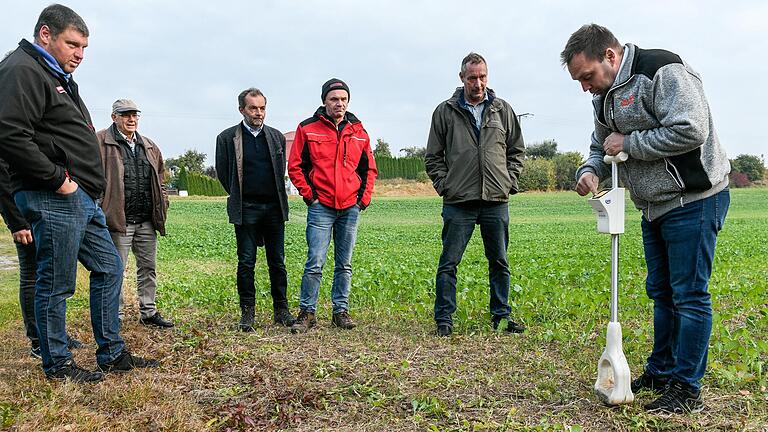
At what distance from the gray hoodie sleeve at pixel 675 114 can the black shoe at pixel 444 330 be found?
2.48 m

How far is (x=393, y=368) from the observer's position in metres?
4.31

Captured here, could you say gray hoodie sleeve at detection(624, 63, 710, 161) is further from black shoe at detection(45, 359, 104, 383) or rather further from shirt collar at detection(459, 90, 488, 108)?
black shoe at detection(45, 359, 104, 383)

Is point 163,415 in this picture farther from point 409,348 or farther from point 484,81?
point 484,81

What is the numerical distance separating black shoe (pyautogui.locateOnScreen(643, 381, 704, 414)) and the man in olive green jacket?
1943mm

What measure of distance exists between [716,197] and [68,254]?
3865 mm

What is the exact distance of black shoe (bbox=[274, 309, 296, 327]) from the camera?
5887 mm

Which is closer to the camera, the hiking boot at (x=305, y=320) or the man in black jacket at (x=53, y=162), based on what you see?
the man in black jacket at (x=53, y=162)

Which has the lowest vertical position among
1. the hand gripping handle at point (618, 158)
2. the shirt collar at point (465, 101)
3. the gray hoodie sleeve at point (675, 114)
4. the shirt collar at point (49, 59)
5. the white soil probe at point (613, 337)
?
the white soil probe at point (613, 337)

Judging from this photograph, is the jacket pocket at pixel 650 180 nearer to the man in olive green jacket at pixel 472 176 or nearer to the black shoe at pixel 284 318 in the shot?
the man in olive green jacket at pixel 472 176

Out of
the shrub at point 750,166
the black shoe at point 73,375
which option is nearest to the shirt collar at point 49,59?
the black shoe at point 73,375

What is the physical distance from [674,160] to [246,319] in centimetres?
392

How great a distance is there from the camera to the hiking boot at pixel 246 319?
5695mm

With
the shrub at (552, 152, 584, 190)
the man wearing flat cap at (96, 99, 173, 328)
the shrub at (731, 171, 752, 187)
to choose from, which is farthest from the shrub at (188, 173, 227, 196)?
the man wearing flat cap at (96, 99, 173, 328)

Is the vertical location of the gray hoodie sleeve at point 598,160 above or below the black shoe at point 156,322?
above
